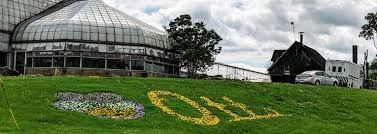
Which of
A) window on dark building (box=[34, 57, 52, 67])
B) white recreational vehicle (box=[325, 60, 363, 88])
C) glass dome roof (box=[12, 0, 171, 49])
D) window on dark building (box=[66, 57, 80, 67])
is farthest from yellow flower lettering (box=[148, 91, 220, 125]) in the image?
white recreational vehicle (box=[325, 60, 363, 88])

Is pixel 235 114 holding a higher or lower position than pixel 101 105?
lower

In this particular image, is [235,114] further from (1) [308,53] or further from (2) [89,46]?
(1) [308,53]

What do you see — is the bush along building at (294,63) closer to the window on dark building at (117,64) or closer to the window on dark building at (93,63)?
the window on dark building at (117,64)

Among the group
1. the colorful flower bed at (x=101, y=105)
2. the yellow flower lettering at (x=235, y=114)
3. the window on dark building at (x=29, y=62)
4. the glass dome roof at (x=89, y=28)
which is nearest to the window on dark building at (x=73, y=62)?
the glass dome roof at (x=89, y=28)

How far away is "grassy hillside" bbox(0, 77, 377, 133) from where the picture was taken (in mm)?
35094

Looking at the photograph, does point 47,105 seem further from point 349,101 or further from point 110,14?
point 110,14

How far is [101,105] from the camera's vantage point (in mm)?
40469

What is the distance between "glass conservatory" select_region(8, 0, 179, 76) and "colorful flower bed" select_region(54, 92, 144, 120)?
2433 cm

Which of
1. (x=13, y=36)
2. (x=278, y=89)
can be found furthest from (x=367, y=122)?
(x=13, y=36)

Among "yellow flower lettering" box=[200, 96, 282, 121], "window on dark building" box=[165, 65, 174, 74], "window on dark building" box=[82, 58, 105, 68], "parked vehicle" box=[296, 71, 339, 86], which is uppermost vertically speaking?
"window on dark building" box=[82, 58, 105, 68]

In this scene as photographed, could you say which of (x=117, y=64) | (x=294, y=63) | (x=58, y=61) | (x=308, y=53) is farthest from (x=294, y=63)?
(x=58, y=61)

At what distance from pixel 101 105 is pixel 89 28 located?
101 feet

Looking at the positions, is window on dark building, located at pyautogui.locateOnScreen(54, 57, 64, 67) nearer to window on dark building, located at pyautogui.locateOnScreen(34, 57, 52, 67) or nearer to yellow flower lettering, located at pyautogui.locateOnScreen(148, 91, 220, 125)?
window on dark building, located at pyautogui.locateOnScreen(34, 57, 52, 67)

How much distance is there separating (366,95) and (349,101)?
19.4 feet
